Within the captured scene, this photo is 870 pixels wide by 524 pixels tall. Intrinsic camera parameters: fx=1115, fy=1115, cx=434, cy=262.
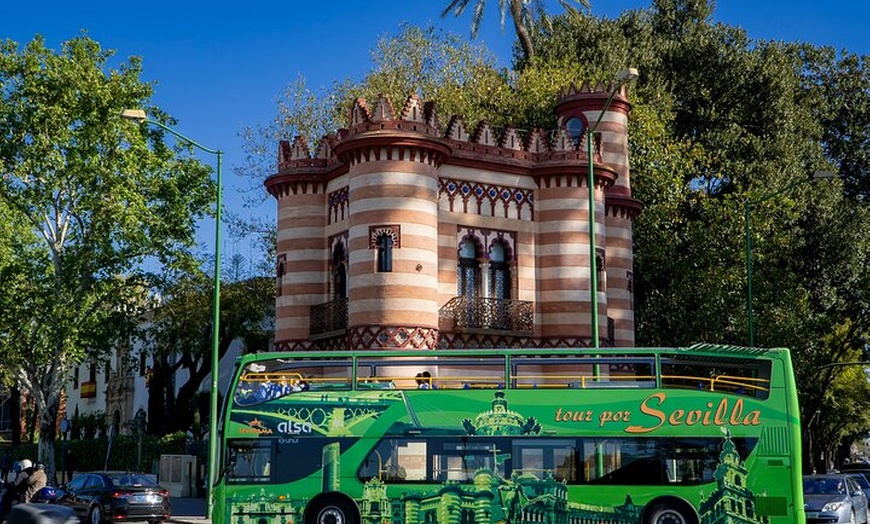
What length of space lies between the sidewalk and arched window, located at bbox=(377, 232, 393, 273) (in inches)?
318

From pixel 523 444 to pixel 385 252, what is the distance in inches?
497

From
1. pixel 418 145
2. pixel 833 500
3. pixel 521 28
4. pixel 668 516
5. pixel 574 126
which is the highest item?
pixel 521 28

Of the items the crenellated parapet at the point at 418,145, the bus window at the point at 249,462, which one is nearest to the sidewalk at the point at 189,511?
the bus window at the point at 249,462

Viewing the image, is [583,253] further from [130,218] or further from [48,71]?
[48,71]

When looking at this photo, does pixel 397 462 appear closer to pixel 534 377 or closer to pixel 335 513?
pixel 335 513

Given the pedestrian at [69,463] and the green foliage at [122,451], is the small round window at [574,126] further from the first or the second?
the pedestrian at [69,463]

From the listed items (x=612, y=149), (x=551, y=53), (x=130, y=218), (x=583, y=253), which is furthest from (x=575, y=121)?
(x=130, y=218)

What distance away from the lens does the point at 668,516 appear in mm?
18656

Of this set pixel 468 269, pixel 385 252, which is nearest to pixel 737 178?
pixel 468 269

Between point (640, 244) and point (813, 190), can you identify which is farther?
point (813, 190)

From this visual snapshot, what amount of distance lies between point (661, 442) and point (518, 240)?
14997 mm

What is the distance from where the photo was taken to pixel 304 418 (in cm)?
1920

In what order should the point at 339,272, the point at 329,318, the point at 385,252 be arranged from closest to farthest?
the point at 385,252
the point at 329,318
the point at 339,272

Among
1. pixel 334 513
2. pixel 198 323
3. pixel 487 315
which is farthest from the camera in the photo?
pixel 198 323
